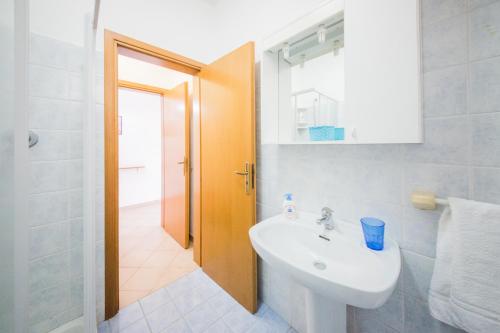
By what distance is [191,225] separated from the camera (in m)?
2.35

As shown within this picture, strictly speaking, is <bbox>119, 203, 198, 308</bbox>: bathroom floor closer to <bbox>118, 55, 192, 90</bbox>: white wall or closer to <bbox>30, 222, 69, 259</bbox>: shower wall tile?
<bbox>30, 222, 69, 259</bbox>: shower wall tile

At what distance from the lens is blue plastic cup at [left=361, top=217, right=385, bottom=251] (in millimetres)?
731

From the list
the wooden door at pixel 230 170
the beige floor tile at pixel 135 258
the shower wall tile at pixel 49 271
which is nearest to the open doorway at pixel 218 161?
the wooden door at pixel 230 170

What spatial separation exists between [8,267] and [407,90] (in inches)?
47.4

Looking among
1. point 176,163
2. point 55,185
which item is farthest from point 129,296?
point 176,163

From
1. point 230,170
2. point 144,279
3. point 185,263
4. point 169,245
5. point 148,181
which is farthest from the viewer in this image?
point 148,181

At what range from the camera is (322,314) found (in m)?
0.79

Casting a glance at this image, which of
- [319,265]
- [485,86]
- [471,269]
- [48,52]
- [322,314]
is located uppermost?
[48,52]

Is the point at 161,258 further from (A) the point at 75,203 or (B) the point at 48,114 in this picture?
(B) the point at 48,114

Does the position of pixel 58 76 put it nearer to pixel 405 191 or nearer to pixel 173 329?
pixel 173 329

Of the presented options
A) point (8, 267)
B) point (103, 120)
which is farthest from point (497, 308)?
point (103, 120)

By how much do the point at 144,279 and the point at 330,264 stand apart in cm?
168

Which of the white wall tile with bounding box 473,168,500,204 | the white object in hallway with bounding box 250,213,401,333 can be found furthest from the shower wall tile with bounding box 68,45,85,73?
the white wall tile with bounding box 473,168,500,204

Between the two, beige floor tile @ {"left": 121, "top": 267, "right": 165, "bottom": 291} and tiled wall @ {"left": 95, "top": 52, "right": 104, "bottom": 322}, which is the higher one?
tiled wall @ {"left": 95, "top": 52, "right": 104, "bottom": 322}
